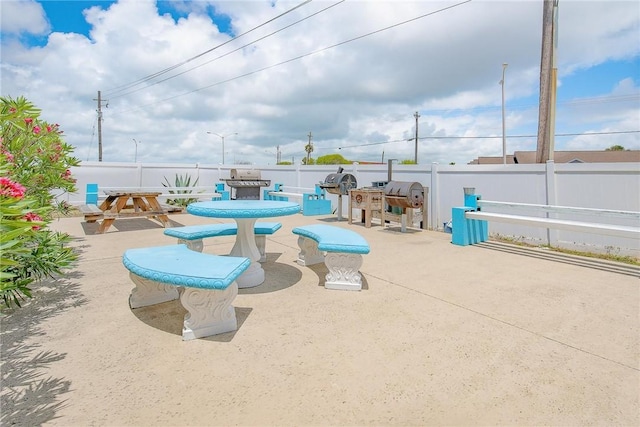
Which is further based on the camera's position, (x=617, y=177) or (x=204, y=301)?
(x=617, y=177)

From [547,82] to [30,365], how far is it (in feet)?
33.3

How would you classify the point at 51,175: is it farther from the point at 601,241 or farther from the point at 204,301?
the point at 601,241

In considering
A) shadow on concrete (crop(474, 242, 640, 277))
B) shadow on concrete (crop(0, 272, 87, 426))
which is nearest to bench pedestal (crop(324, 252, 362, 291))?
shadow on concrete (crop(0, 272, 87, 426))

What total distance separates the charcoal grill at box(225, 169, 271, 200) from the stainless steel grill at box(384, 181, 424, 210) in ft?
17.2

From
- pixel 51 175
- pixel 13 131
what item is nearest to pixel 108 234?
pixel 51 175

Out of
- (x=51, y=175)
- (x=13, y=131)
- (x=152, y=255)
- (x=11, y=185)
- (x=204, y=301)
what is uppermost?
(x=13, y=131)

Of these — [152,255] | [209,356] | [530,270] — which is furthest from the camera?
[530,270]

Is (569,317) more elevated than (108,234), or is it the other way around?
(108,234)

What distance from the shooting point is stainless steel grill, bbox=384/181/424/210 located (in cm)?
699

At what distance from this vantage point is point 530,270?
4570 millimetres

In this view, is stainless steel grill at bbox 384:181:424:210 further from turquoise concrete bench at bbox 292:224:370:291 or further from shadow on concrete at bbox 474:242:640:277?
turquoise concrete bench at bbox 292:224:370:291

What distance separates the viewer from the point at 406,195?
7039mm

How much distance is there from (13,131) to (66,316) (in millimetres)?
1884

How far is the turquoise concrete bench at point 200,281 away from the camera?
2436 mm
